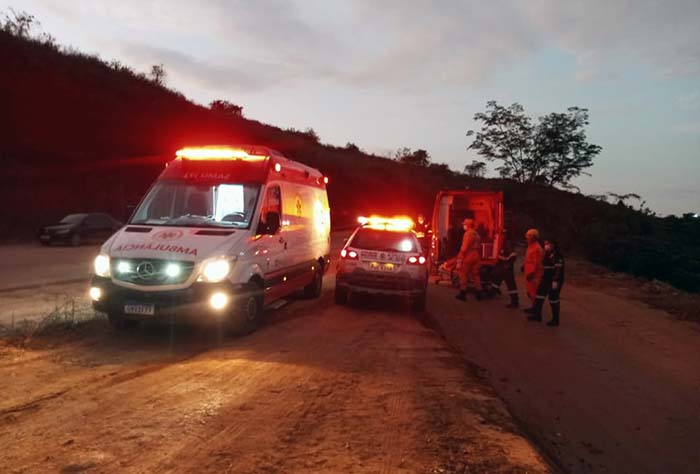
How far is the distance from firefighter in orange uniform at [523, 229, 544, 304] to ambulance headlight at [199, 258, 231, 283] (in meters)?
6.37

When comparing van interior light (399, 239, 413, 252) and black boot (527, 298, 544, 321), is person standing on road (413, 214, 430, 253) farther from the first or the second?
black boot (527, 298, 544, 321)

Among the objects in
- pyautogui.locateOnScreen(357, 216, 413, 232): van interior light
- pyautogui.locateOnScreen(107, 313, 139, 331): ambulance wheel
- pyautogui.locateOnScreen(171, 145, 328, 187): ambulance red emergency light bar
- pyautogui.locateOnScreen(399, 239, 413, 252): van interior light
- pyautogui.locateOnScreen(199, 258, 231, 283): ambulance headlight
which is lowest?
pyautogui.locateOnScreen(107, 313, 139, 331): ambulance wheel

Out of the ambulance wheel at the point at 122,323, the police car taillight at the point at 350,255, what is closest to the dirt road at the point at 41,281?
the ambulance wheel at the point at 122,323

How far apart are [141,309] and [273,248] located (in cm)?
246

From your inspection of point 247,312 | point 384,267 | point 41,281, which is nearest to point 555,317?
point 384,267

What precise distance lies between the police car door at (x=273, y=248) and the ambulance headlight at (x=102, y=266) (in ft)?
7.22

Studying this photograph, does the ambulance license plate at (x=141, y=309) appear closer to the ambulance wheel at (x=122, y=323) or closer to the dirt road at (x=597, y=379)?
the ambulance wheel at (x=122, y=323)

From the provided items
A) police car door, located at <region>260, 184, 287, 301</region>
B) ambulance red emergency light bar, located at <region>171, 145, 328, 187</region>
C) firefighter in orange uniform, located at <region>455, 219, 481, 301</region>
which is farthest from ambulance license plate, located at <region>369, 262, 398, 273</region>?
firefighter in orange uniform, located at <region>455, 219, 481, 301</region>

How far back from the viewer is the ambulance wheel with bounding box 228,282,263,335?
8.95m

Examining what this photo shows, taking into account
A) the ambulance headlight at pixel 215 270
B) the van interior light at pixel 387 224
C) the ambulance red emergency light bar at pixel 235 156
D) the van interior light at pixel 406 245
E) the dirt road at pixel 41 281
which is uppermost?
the ambulance red emergency light bar at pixel 235 156

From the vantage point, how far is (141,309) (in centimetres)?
846

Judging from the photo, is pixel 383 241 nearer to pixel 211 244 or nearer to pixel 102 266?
pixel 211 244

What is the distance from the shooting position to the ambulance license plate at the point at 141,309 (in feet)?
27.6

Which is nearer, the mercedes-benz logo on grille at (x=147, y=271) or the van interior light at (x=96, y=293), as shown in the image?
the mercedes-benz logo on grille at (x=147, y=271)
